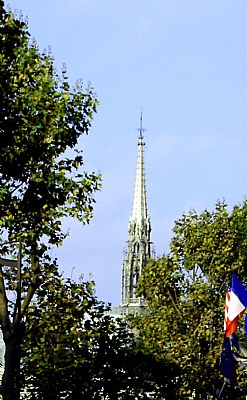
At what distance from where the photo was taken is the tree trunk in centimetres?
2131

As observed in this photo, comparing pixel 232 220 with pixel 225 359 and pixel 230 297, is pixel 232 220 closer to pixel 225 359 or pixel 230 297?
pixel 225 359

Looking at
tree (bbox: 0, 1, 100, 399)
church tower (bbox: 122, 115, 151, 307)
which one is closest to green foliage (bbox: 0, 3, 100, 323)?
tree (bbox: 0, 1, 100, 399)

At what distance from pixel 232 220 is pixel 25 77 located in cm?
2590

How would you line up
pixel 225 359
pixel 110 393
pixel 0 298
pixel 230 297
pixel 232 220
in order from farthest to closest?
pixel 232 220 → pixel 110 393 → pixel 225 359 → pixel 230 297 → pixel 0 298

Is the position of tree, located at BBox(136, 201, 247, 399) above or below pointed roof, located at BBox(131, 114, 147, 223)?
below

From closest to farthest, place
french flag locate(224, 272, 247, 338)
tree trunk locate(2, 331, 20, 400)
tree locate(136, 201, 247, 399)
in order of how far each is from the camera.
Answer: tree trunk locate(2, 331, 20, 400)
french flag locate(224, 272, 247, 338)
tree locate(136, 201, 247, 399)

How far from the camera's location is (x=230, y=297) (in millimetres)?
32656

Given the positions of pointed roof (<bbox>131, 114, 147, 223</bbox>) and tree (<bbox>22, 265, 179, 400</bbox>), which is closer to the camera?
tree (<bbox>22, 265, 179, 400</bbox>)

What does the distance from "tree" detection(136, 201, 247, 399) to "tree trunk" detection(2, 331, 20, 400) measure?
68.4 feet

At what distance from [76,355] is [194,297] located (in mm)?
10911

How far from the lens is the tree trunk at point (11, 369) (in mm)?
21312

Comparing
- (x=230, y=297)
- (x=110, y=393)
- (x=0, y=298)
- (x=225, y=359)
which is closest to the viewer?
(x=0, y=298)

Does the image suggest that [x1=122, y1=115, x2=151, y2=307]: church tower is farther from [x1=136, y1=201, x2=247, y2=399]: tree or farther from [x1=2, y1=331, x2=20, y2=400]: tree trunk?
[x1=2, y1=331, x2=20, y2=400]: tree trunk

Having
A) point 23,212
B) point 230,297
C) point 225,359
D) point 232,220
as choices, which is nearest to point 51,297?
point 23,212
